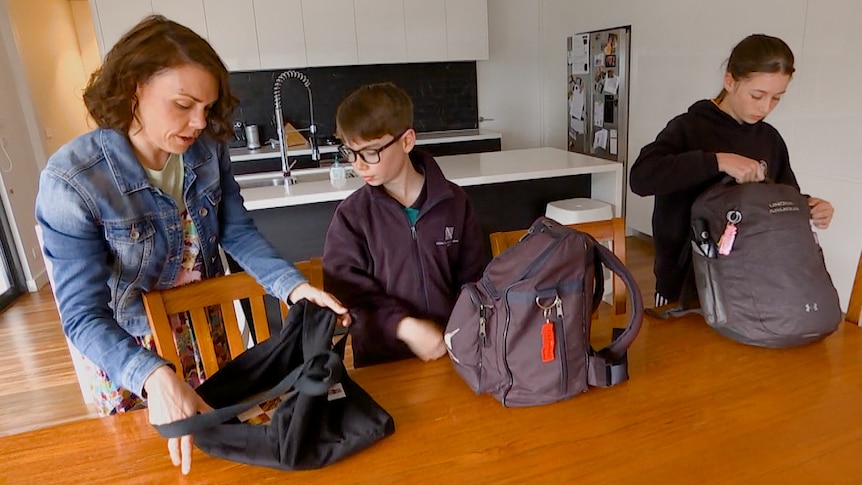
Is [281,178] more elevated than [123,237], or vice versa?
[123,237]

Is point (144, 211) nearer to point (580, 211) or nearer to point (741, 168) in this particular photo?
point (741, 168)

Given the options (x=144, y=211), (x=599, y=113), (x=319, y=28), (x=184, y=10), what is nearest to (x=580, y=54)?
(x=599, y=113)

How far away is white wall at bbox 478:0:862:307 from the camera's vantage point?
2.62 meters

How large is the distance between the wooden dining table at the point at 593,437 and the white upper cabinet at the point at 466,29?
13.0 ft

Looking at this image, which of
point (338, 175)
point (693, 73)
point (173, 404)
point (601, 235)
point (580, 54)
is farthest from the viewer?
point (580, 54)

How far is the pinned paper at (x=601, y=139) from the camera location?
4.41 meters

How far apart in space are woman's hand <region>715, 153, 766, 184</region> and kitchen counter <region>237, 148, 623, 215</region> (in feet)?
4.88

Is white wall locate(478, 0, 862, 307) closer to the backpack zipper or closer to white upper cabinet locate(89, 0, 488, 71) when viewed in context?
white upper cabinet locate(89, 0, 488, 71)

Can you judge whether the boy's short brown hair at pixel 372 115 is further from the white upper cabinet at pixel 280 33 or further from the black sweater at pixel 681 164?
the white upper cabinet at pixel 280 33

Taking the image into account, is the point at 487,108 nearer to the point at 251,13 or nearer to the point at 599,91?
the point at 599,91

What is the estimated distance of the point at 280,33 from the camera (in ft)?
14.0

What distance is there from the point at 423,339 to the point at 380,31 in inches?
148

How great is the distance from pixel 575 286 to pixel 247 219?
0.76 meters

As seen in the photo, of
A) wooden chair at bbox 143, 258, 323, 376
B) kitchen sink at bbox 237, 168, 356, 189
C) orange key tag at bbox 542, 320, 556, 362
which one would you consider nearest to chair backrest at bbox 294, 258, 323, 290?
wooden chair at bbox 143, 258, 323, 376
